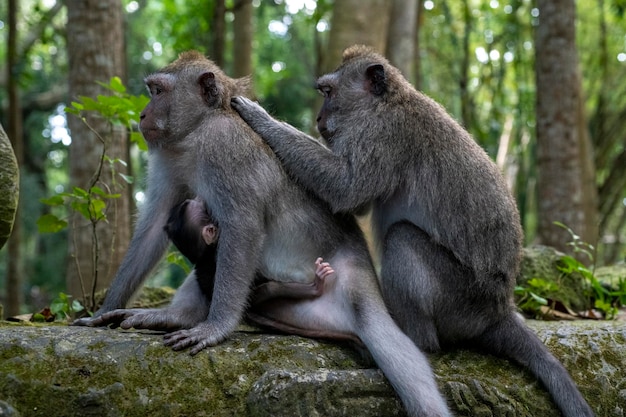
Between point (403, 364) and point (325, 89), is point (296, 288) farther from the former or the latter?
point (325, 89)

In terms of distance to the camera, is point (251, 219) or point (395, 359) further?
point (251, 219)

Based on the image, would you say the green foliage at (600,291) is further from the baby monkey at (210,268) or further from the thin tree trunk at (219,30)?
the thin tree trunk at (219,30)

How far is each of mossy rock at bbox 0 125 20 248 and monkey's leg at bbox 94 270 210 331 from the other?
845mm

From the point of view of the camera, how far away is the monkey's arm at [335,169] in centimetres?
453

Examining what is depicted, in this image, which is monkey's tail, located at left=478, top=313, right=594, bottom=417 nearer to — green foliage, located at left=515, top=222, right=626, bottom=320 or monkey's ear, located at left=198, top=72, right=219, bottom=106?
green foliage, located at left=515, top=222, right=626, bottom=320

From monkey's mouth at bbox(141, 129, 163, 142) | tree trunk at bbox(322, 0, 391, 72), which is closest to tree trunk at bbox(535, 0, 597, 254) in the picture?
tree trunk at bbox(322, 0, 391, 72)

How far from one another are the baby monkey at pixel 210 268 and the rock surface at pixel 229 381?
0.17m

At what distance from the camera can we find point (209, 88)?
464 centimetres

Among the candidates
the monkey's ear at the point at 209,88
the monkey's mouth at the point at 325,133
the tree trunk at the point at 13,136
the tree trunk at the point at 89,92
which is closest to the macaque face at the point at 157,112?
the monkey's ear at the point at 209,88

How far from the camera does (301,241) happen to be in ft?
15.0

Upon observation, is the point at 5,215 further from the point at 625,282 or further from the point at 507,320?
the point at 625,282

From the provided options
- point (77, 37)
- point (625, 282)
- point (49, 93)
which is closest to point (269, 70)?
point (49, 93)

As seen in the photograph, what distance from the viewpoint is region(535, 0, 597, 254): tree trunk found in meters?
8.42

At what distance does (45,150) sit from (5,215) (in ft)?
51.1
